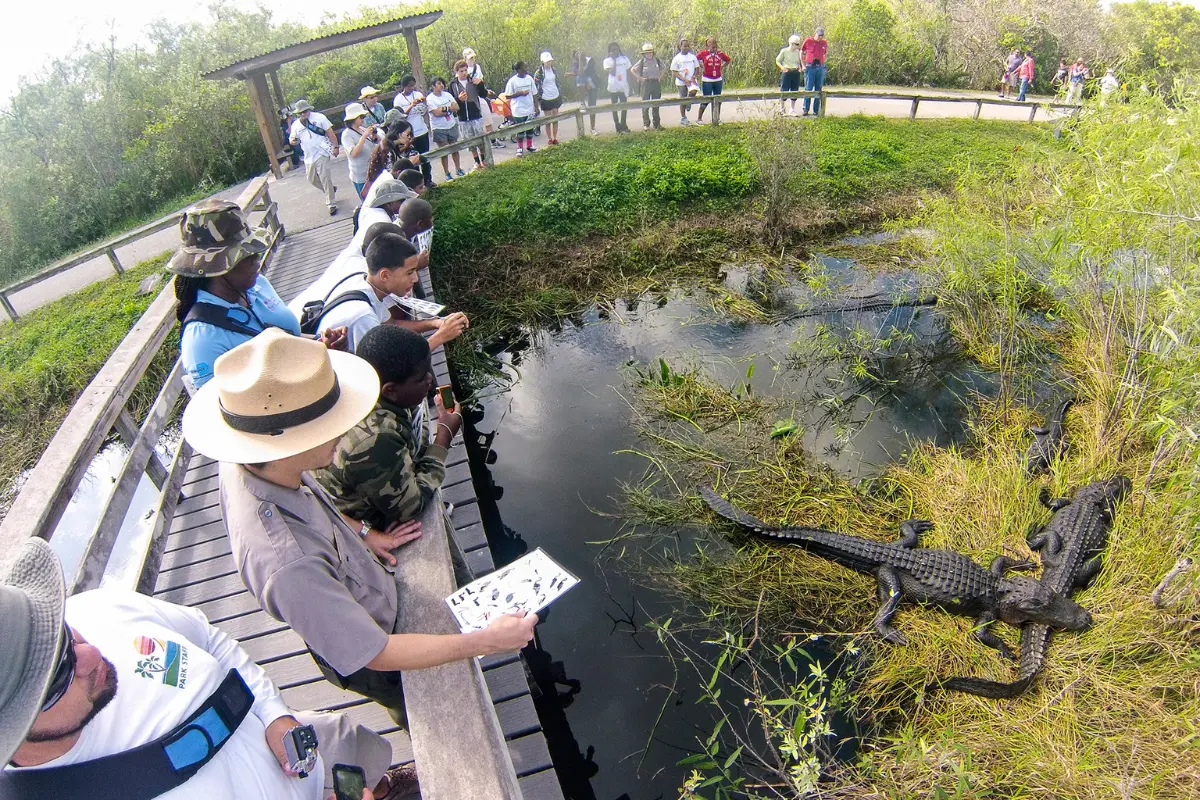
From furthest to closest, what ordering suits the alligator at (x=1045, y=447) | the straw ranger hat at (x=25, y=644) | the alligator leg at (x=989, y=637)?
the alligator at (x=1045, y=447), the alligator leg at (x=989, y=637), the straw ranger hat at (x=25, y=644)

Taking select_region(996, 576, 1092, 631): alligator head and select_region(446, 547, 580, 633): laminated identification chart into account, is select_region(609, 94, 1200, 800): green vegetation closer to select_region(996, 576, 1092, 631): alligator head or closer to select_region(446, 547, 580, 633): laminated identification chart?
select_region(996, 576, 1092, 631): alligator head

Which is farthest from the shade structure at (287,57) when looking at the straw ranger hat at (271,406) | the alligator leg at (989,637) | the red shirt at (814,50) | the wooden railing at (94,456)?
the alligator leg at (989,637)

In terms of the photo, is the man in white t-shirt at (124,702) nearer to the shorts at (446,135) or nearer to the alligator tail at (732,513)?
the alligator tail at (732,513)

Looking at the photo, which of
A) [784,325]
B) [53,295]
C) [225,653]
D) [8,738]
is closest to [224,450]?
[225,653]

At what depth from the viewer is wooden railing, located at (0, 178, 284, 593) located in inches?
99.2

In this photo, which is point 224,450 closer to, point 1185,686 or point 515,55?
point 1185,686

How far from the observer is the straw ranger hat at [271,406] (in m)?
1.82

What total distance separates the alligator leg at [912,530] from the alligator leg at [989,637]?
26.5 inches

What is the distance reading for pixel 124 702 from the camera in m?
1.47

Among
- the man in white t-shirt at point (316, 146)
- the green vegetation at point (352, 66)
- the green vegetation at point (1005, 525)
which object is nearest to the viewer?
the green vegetation at point (1005, 525)

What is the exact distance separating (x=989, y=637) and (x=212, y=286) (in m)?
5.01

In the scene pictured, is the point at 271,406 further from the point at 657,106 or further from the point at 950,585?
the point at 657,106

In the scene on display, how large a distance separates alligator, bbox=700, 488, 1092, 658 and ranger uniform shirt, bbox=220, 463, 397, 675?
11.6 ft

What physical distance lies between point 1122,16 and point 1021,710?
2627cm
